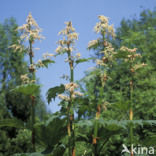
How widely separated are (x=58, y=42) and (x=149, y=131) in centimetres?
732

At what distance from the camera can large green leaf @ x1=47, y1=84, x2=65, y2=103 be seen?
3.32 metres

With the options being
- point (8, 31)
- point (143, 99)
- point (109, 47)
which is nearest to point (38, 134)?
point (109, 47)

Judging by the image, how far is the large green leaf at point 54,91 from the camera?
10.9 ft

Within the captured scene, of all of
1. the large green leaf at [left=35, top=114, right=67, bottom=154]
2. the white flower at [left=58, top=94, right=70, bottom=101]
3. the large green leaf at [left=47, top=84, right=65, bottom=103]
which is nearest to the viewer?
the white flower at [left=58, top=94, right=70, bottom=101]

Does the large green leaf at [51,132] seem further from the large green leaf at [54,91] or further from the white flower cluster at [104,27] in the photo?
the white flower cluster at [104,27]

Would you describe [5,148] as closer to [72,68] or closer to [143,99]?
[143,99]

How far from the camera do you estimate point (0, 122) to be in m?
3.53

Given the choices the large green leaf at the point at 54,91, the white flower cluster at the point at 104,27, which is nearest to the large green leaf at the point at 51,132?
the large green leaf at the point at 54,91

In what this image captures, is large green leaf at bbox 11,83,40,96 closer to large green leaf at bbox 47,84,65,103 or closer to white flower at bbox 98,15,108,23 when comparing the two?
large green leaf at bbox 47,84,65,103

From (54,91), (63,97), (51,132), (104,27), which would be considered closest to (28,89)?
(54,91)

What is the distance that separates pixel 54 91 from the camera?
3365mm

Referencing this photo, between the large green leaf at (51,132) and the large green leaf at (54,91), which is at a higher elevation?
the large green leaf at (54,91)

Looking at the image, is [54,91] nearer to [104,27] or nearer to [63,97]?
[63,97]

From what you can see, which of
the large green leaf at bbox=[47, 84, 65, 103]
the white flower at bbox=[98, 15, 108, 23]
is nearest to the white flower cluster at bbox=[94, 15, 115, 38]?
the white flower at bbox=[98, 15, 108, 23]
